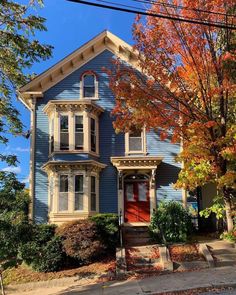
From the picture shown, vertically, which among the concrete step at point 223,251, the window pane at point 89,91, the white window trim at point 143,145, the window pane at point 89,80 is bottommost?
the concrete step at point 223,251

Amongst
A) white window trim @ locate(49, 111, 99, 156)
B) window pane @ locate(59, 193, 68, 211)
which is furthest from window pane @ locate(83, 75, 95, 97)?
window pane @ locate(59, 193, 68, 211)

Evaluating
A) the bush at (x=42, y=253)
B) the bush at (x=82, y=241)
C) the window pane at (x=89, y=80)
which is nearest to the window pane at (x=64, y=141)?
the window pane at (x=89, y=80)

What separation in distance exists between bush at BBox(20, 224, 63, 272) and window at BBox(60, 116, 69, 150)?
513 centimetres

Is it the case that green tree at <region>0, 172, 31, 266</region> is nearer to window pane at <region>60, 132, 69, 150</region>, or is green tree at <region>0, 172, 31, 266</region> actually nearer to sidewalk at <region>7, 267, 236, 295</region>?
sidewalk at <region>7, 267, 236, 295</region>

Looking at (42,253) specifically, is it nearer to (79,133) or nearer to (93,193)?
(93,193)

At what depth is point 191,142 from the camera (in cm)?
1394

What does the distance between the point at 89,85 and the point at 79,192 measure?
237 inches

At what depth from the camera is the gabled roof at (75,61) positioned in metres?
19.8

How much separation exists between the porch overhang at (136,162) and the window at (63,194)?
2.65m

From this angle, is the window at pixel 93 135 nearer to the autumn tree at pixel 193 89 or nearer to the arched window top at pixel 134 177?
the arched window top at pixel 134 177

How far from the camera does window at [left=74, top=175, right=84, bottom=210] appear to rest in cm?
1814

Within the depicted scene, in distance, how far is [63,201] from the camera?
18.2 m

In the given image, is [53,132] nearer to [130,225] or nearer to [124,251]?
[130,225]

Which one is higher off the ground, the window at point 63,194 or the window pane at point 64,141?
the window pane at point 64,141
